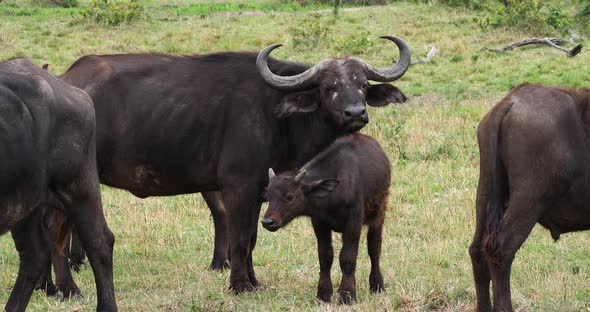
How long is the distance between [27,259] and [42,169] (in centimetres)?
77

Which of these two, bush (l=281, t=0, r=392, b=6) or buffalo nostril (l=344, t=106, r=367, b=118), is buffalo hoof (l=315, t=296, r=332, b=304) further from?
bush (l=281, t=0, r=392, b=6)

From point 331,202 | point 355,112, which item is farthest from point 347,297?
point 355,112

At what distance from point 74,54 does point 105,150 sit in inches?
523

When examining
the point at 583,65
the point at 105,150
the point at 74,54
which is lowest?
the point at 74,54

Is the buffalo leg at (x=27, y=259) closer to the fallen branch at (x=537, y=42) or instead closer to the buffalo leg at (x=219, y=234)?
the buffalo leg at (x=219, y=234)

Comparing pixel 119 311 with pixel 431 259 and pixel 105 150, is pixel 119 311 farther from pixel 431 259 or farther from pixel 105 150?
pixel 431 259

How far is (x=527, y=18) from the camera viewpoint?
823 inches

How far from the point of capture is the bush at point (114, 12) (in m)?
23.9

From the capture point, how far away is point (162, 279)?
798 cm

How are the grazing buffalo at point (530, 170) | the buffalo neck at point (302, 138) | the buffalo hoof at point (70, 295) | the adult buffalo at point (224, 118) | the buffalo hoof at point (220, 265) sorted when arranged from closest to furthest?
the grazing buffalo at point (530, 170), the buffalo hoof at point (70, 295), the adult buffalo at point (224, 118), the buffalo neck at point (302, 138), the buffalo hoof at point (220, 265)

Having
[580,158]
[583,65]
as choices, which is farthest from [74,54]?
[580,158]

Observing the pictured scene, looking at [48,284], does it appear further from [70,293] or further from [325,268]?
[325,268]

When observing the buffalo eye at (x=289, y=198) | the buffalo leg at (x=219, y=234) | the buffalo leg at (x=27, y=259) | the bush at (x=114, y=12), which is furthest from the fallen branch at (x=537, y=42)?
the buffalo leg at (x=27, y=259)

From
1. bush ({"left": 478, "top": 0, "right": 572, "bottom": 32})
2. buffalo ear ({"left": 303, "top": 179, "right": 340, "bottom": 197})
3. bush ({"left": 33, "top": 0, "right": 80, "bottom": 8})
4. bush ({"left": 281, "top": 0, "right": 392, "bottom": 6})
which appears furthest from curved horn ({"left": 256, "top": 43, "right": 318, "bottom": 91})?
bush ({"left": 33, "top": 0, "right": 80, "bottom": 8})
